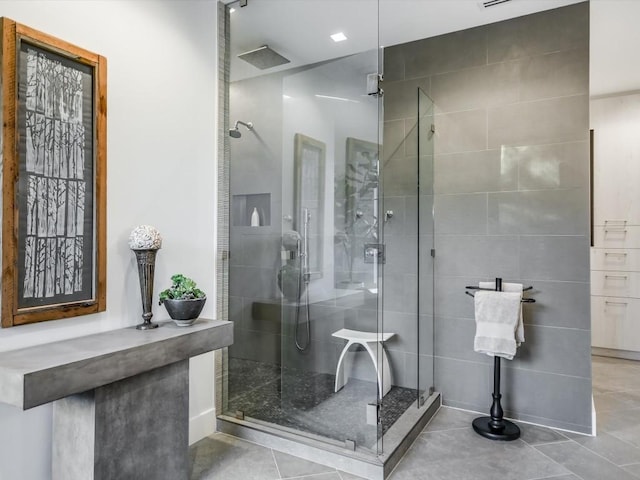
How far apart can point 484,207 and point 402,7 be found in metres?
1.47

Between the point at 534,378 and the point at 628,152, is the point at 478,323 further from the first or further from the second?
the point at 628,152

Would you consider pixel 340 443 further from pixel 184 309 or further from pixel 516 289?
pixel 516 289

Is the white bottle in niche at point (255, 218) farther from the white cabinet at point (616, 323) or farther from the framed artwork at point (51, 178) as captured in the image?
the white cabinet at point (616, 323)

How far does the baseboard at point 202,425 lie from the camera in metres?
2.44

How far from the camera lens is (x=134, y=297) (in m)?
2.08

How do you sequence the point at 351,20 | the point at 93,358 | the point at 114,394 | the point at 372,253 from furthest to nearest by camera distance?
the point at 351,20
the point at 372,253
the point at 114,394
the point at 93,358

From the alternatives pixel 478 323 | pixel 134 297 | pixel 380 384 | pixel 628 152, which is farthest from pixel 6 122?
pixel 628 152

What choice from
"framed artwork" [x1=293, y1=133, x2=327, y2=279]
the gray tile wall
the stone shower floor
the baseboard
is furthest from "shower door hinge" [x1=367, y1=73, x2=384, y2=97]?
the baseboard

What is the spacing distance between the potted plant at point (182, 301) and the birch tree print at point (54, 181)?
372 millimetres

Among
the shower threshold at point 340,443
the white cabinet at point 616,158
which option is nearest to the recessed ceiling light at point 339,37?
the shower threshold at point 340,443

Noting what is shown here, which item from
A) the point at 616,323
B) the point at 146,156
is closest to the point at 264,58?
the point at 146,156

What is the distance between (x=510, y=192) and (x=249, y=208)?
1825mm

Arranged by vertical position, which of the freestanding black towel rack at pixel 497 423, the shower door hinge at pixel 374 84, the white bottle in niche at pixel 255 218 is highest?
the shower door hinge at pixel 374 84

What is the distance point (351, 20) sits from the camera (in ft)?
8.77
